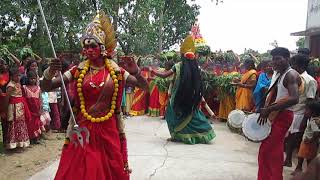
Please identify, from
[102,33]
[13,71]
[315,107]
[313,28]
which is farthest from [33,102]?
[313,28]

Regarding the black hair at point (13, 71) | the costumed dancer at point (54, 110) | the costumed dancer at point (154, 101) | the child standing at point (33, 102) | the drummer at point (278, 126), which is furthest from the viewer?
the costumed dancer at point (154, 101)

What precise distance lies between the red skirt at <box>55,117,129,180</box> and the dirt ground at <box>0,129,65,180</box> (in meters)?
2.35

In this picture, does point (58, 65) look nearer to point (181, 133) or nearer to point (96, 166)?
point (96, 166)

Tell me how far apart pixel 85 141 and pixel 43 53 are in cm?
1086

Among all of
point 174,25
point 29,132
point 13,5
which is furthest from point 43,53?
point 174,25

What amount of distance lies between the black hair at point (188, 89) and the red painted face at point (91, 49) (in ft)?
13.0

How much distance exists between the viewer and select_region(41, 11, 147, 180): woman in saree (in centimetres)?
402

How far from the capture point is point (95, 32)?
166 inches

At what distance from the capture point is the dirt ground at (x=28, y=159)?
6363 mm

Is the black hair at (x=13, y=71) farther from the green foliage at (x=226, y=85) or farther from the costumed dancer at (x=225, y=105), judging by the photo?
the costumed dancer at (x=225, y=105)

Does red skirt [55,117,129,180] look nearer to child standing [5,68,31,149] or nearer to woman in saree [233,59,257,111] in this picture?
child standing [5,68,31,149]

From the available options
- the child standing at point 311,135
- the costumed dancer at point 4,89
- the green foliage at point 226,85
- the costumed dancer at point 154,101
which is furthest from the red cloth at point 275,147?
the costumed dancer at point 154,101

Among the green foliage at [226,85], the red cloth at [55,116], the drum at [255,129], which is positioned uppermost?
the green foliage at [226,85]

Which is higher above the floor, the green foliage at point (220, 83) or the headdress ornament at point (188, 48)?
the headdress ornament at point (188, 48)
